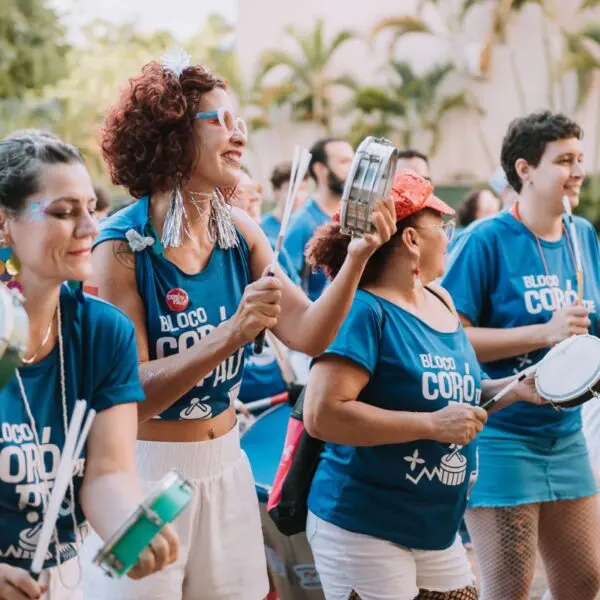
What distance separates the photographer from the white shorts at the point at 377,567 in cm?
324

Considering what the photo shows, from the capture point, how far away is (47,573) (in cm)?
248

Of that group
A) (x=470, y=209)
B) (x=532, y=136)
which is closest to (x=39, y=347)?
(x=532, y=136)

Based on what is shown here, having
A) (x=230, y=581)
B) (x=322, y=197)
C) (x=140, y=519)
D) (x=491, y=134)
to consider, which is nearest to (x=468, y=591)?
(x=230, y=581)

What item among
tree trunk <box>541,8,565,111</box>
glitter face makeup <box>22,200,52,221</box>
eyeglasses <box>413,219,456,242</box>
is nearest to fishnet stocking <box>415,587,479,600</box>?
eyeglasses <box>413,219,456,242</box>

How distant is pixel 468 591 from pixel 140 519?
5.42 ft

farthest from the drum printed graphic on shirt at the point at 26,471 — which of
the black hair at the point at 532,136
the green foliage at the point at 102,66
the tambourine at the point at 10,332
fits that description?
the green foliage at the point at 102,66

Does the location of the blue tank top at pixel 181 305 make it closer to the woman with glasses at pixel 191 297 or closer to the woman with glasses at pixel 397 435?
the woman with glasses at pixel 191 297

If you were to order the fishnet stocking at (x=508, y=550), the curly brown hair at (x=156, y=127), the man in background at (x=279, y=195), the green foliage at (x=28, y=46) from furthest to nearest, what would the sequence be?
the green foliage at (x=28, y=46) < the man in background at (x=279, y=195) < the fishnet stocking at (x=508, y=550) < the curly brown hair at (x=156, y=127)

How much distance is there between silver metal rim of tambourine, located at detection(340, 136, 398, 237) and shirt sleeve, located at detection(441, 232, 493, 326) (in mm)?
1253

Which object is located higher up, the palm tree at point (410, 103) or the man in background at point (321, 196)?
the palm tree at point (410, 103)

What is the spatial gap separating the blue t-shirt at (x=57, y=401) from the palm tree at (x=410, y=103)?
18555 mm

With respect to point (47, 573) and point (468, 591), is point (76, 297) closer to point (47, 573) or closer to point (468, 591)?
point (47, 573)

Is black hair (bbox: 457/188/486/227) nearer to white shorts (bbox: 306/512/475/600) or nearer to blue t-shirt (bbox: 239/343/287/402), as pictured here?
blue t-shirt (bbox: 239/343/287/402)

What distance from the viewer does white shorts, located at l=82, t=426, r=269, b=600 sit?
Result: 3.01 meters
